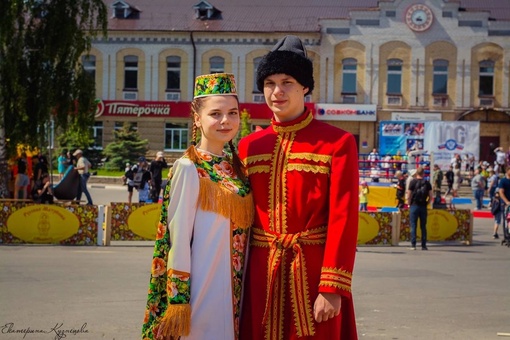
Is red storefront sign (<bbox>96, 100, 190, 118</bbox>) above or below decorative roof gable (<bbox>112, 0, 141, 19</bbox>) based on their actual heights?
below

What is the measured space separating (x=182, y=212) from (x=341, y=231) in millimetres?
925

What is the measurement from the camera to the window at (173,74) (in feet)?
181

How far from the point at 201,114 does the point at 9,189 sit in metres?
21.2

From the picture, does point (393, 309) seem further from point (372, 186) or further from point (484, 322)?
point (372, 186)

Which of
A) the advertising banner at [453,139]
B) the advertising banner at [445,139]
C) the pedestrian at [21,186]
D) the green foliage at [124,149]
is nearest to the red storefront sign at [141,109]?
the green foliage at [124,149]

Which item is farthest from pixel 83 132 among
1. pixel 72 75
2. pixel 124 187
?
pixel 124 187

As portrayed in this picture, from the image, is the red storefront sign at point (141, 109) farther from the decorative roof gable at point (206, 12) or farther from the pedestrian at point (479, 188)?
the pedestrian at point (479, 188)

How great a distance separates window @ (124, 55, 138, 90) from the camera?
55.4 metres

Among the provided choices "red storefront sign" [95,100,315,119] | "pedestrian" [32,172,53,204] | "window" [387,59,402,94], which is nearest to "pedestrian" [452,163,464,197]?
"window" [387,59,402,94]

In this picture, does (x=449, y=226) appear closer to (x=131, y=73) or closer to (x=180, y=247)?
(x=180, y=247)

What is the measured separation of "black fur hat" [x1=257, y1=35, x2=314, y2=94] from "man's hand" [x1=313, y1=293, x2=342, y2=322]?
4.35 feet

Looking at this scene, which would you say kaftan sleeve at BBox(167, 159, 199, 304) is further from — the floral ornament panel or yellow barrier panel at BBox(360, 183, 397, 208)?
yellow barrier panel at BBox(360, 183, 397, 208)

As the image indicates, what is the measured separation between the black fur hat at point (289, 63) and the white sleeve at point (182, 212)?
0.76 m

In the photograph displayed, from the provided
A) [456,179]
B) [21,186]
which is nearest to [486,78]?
[456,179]
